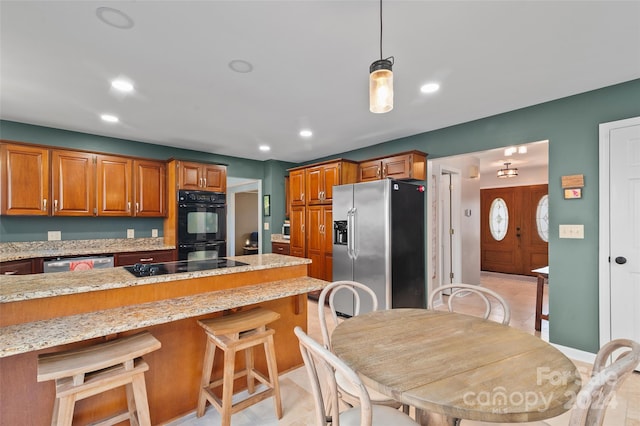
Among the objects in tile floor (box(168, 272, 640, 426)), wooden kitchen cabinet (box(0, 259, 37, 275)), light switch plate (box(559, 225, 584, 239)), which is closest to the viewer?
tile floor (box(168, 272, 640, 426))

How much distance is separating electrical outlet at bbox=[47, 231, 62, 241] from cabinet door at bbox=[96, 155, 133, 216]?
54cm

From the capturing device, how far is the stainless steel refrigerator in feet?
11.7

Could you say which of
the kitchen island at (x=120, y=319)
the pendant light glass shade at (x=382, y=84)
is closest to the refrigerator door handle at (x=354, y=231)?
the kitchen island at (x=120, y=319)

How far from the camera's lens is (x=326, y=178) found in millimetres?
4582

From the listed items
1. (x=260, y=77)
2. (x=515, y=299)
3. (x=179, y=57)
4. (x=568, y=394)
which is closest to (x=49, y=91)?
(x=179, y=57)

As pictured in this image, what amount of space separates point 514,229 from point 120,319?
8021mm

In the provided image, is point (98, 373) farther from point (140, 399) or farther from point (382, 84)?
point (382, 84)

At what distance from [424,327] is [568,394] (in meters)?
0.65

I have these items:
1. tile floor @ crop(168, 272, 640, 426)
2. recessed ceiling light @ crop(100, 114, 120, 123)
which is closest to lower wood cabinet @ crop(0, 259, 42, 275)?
recessed ceiling light @ crop(100, 114, 120, 123)

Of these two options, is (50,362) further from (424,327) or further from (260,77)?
(260,77)

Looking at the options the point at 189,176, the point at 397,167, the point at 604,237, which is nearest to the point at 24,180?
the point at 189,176

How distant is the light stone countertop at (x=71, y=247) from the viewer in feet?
10.9

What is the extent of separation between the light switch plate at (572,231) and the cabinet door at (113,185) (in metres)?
5.13

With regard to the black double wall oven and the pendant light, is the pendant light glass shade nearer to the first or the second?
the pendant light
